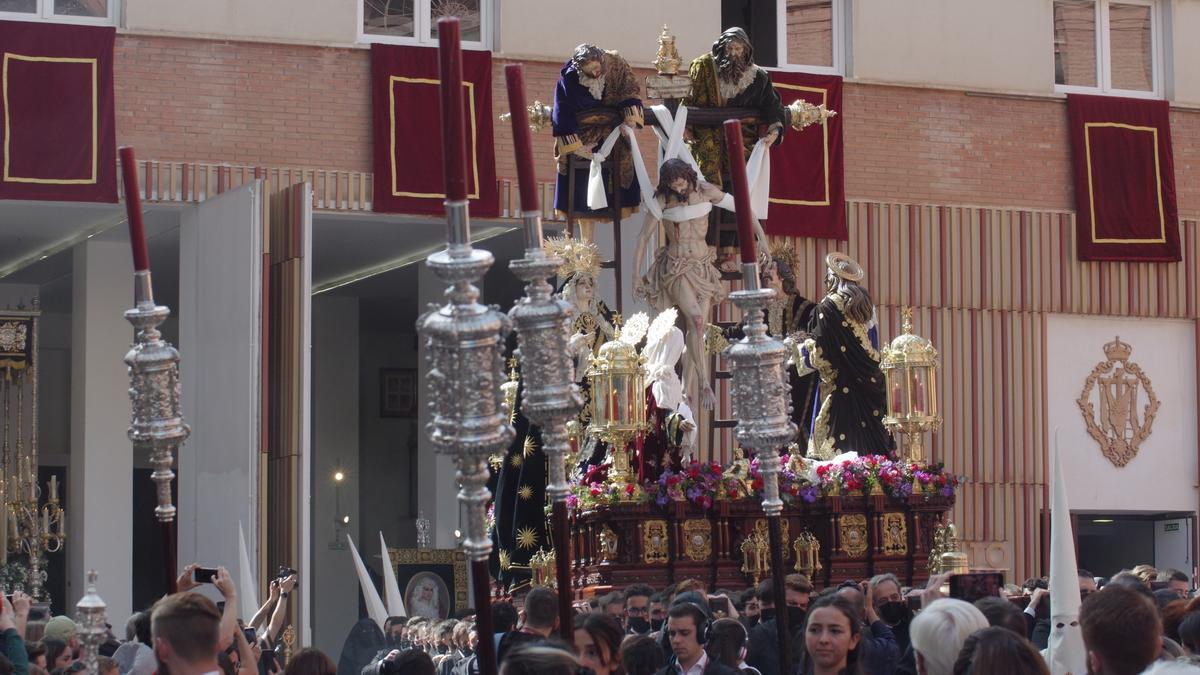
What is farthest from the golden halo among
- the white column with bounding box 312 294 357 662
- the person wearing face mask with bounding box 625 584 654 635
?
the white column with bounding box 312 294 357 662

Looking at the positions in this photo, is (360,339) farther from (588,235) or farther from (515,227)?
(588,235)

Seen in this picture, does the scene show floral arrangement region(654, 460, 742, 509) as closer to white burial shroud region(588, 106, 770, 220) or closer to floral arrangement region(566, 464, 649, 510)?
floral arrangement region(566, 464, 649, 510)

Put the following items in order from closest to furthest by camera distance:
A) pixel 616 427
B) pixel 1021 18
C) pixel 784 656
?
pixel 784 656 → pixel 616 427 → pixel 1021 18

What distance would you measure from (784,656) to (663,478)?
7540mm

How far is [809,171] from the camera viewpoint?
2131 cm

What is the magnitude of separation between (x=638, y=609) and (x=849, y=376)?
5105mm

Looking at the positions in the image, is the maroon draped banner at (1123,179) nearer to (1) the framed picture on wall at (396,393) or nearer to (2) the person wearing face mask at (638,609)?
(1) the framed picture on wall at (396,393)

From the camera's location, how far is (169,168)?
1973 cm

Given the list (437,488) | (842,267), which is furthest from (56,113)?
(842,267)

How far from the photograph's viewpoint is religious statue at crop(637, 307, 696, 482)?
45.2ft

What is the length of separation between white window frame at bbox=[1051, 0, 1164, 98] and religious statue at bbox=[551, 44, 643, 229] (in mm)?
9436

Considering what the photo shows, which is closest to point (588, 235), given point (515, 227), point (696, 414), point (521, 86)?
point (696, 414)

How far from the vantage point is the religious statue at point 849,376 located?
15.0 m

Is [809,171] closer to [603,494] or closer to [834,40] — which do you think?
[834,40]
